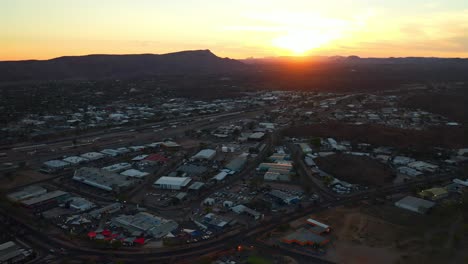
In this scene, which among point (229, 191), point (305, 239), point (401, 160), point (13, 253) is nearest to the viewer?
point (13, 253)

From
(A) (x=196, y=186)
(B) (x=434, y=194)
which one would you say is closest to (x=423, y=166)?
(B) (x=434, y=194)

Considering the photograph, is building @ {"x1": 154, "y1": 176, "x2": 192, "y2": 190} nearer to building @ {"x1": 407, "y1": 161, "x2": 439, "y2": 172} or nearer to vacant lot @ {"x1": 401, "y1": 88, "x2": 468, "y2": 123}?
building @ {"x1": 407, "y1": 161, "x2": 439, "y2": 172}

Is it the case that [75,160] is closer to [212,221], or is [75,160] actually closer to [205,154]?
[205,154]

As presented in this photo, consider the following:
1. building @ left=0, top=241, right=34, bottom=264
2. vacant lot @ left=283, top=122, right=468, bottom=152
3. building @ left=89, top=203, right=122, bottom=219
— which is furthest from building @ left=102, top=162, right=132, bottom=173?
vacant lot @ left=283, top=122, right=468, bottom=152

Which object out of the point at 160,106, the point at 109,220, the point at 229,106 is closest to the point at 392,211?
the point at 109,220

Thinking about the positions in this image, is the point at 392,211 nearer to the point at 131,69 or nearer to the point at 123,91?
the point at 123,91
